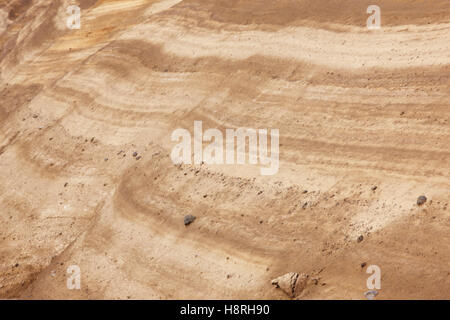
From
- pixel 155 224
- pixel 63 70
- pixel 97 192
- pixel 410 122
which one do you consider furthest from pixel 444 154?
pixel 63 70

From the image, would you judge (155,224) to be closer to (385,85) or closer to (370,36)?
(385,85)

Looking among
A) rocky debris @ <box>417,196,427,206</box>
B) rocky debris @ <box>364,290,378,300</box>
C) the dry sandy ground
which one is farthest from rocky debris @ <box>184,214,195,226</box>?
rocky debris @ <box>417,196,427,206</box>

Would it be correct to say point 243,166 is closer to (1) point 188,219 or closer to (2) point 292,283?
(1) point 188,219

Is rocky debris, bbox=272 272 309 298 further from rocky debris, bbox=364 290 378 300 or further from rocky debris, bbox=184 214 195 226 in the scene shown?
rocky debris, bbox=184 214 195 226

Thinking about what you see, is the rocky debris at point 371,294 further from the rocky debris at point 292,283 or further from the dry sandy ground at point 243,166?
the rocky debris at point 292,283

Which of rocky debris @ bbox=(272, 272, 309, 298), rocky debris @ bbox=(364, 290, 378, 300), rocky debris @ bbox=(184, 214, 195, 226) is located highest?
rocky debris @ bbox=(364, 290, 378, 300)
